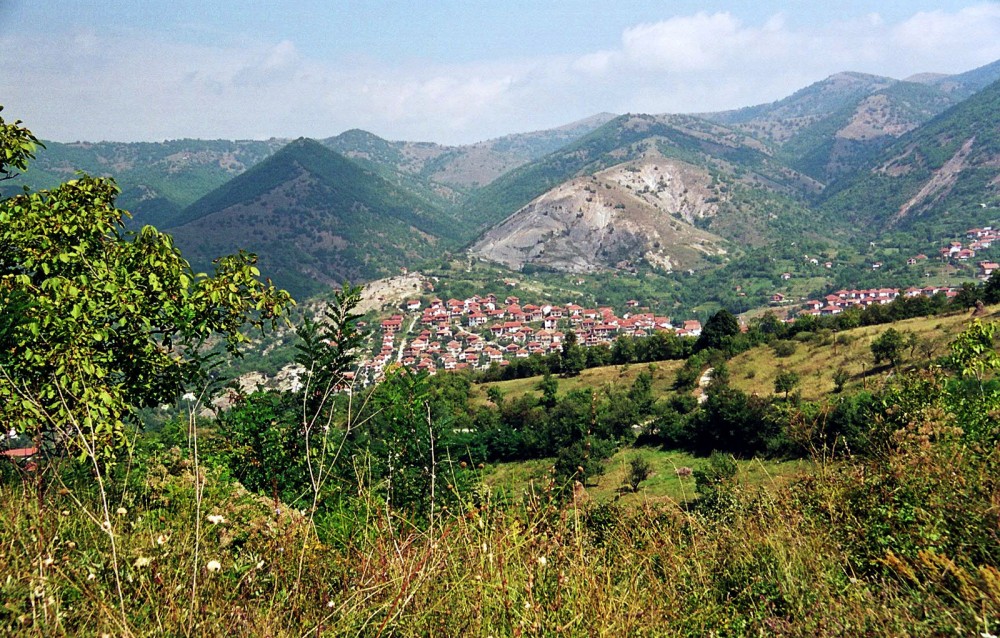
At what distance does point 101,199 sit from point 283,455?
323 cm

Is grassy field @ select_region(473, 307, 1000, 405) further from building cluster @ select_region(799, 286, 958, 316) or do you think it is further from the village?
building cluster @ select_region(799, 286, 958, 316)

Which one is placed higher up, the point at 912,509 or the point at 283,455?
the point at 912,509

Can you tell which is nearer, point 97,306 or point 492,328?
point 97,306

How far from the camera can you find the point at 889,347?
120 feet

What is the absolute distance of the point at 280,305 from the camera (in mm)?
6066

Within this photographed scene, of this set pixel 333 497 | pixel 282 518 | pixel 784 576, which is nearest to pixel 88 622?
pixel 282 518

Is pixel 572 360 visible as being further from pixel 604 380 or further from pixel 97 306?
pixel 97 306

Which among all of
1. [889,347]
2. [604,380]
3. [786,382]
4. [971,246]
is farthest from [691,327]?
[971,246]

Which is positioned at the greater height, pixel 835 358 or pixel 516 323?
pixel 835 358

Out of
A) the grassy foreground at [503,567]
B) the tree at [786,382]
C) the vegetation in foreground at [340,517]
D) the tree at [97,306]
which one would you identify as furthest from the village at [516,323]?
the grassy foreground at [503,567]

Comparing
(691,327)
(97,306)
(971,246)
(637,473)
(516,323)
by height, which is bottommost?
(691,327)

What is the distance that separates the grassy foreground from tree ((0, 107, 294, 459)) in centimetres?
85

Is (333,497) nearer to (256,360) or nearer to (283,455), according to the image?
(283,455)

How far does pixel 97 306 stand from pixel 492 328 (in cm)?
13707
